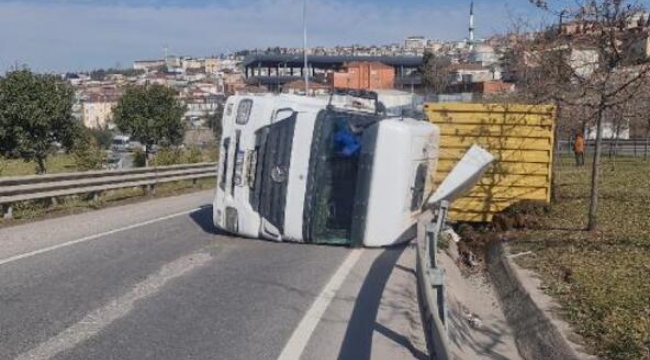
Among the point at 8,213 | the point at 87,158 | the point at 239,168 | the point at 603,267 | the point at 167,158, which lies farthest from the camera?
the point at 167,158

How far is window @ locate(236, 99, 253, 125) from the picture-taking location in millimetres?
10500

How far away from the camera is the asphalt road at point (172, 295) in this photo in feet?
18.7

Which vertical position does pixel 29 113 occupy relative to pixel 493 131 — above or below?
below

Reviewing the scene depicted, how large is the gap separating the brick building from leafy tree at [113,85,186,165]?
2029 centimetres

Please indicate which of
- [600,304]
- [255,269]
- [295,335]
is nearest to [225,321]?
[295,335]

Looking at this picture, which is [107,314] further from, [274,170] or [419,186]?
[419,186]

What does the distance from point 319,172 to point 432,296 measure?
473 cm

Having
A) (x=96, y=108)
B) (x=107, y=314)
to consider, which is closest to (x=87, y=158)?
(x=107, y=314)

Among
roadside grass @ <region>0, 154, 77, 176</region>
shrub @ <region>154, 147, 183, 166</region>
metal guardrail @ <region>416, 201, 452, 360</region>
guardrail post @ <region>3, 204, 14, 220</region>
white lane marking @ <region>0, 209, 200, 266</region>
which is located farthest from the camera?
shrub @ <region>154, 147, 183, 166</region>

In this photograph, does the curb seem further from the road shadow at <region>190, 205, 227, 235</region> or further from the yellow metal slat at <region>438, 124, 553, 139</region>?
the road shadow at <region>190, 205, 227, 235</region>

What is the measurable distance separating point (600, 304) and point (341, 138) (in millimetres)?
4152

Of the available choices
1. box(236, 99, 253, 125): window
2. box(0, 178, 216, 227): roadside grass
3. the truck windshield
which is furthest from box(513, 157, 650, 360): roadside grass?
box(0, 178, 216, 227): roadside grass

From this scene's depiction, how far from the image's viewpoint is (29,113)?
3097cm

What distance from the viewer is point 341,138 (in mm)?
10094
